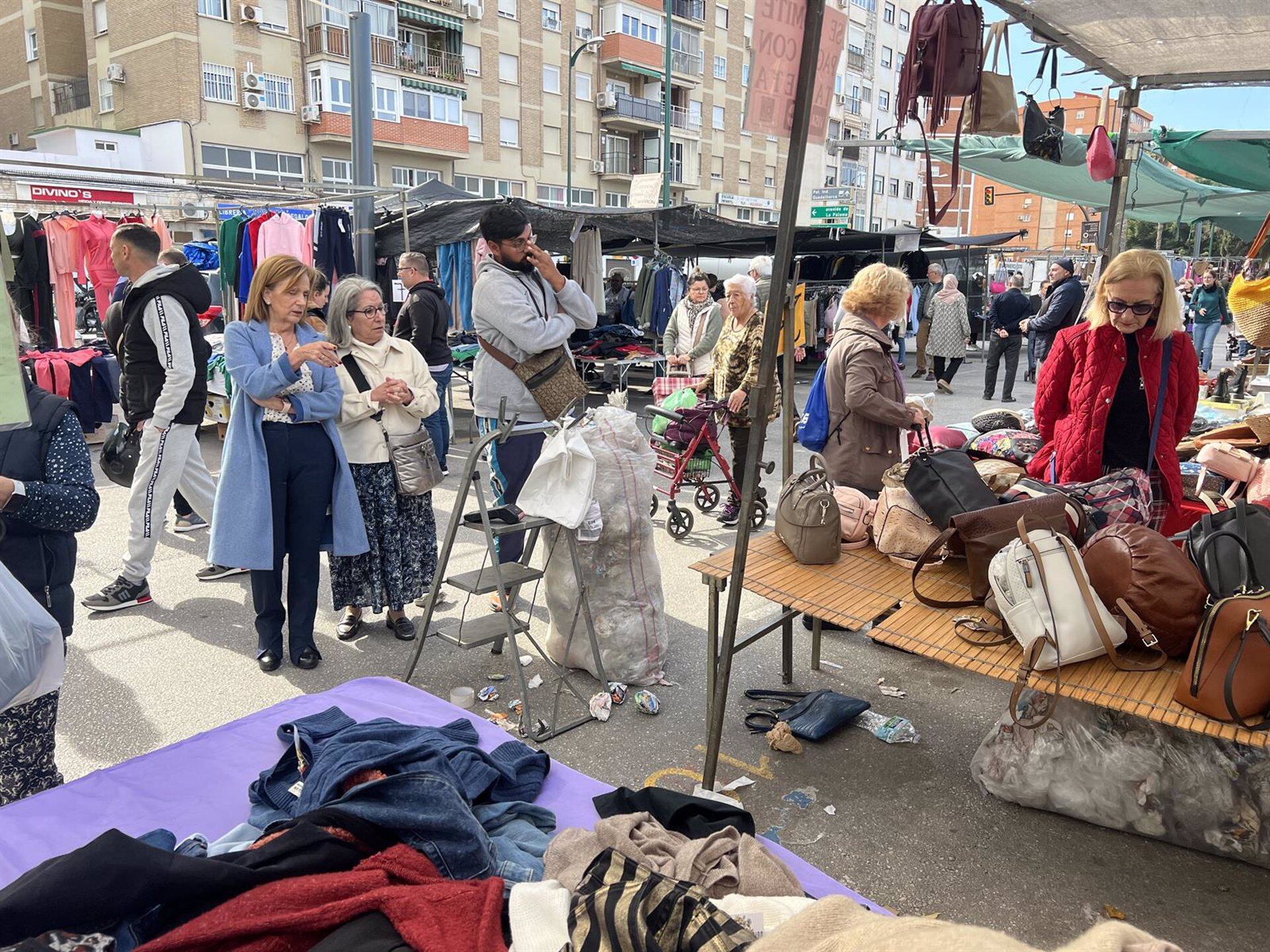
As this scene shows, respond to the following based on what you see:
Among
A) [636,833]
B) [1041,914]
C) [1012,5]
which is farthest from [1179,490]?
[636,833]

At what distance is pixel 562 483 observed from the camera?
12.2ft

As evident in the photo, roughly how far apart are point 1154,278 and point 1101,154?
307 cm

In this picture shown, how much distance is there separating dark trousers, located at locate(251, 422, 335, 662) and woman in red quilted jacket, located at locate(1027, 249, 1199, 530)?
3.32 metres

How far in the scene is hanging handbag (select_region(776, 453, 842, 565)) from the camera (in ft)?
11.0

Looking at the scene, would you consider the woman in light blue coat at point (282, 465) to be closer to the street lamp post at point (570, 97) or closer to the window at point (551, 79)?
the street lamp post at point (570, 97)

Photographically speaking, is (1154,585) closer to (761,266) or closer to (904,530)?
(904,530)

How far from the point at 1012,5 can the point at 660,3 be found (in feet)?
144

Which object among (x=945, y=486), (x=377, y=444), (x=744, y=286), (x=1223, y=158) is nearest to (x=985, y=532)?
(x=945, y=486)

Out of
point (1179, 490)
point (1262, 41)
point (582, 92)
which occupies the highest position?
point (582, 92)

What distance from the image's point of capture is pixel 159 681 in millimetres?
4082

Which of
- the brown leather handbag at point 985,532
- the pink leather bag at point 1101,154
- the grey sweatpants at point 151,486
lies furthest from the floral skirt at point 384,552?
the pink leather bag at point 1101,154

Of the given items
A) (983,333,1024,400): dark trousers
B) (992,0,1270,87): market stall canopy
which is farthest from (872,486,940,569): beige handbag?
(983,333,1024,400): dark trousers

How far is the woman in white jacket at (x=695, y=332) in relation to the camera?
328 inches

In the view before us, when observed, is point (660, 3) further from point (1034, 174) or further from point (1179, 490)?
point (1179, 490)
